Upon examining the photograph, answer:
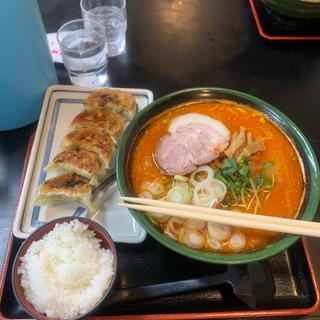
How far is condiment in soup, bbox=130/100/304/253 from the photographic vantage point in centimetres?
126

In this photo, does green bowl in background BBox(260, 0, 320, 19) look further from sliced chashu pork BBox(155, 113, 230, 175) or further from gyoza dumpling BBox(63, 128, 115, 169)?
gyoza dumpling BBox(63, 128, 115, 169)

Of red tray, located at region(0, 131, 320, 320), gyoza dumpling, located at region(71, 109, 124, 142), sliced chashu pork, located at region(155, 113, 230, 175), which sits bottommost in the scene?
red tray, located at region(0, 131, 320, 320)

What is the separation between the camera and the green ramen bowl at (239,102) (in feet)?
3.78

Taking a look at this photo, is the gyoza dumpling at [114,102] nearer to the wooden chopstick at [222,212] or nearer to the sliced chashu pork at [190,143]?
the sliced chashu pork at [190,143]

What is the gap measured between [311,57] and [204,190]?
4.28 feet

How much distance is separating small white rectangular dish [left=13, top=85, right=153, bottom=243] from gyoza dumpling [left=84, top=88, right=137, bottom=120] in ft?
0.33

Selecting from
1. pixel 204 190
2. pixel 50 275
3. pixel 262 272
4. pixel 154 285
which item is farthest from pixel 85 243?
pixel 262 272

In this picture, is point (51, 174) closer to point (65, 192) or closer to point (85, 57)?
point (65, 192)

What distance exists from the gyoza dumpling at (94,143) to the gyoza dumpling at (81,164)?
0.07 feet

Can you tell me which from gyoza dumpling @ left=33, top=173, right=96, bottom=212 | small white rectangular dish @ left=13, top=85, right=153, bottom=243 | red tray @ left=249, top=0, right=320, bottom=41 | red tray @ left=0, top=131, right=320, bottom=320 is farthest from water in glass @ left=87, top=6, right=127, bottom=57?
red tray @ left=0, top=131, right=320, bottom=320

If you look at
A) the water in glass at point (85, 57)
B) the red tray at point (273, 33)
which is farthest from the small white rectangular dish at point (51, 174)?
the red tray at point (273, 33)

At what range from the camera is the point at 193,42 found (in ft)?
7.24

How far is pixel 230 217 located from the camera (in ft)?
3.90

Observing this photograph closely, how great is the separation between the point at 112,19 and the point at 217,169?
1179 millimetres
